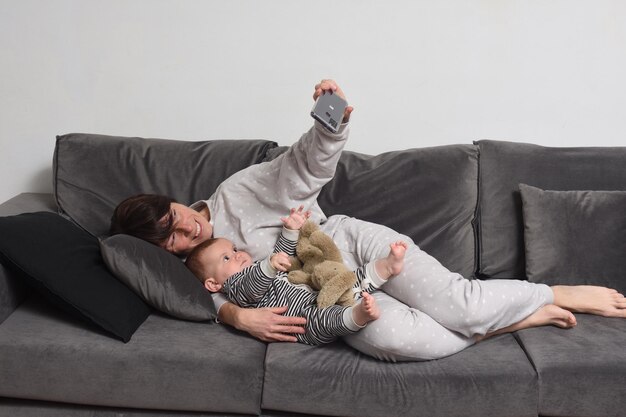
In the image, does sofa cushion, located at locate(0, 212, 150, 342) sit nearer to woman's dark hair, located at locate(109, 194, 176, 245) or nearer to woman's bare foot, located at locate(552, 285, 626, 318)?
woman's dark hair, located at locate(109, 194, 176, 245)

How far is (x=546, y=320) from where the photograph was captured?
2.16 metres

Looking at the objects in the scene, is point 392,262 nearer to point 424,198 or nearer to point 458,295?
point 458,295

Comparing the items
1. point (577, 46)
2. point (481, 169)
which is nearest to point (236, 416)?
point (481, 169)

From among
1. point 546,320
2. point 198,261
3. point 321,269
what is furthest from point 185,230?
point 546,320

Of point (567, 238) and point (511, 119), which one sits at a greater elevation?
point (511, 119)

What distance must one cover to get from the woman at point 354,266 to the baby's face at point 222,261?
0.08 metres

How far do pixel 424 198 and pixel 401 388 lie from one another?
0.76 m

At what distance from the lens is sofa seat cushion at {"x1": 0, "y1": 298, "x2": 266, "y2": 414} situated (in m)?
1.94

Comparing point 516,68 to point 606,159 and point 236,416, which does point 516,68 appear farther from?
point 236,416

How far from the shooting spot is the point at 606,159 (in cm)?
251

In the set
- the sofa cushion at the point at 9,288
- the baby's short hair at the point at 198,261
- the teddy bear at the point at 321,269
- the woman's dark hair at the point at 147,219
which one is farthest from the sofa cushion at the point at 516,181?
the sofa cushion at the point at 9,288

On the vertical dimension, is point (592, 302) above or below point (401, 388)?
above

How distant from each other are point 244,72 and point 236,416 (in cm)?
135

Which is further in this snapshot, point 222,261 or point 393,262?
point 222,261
